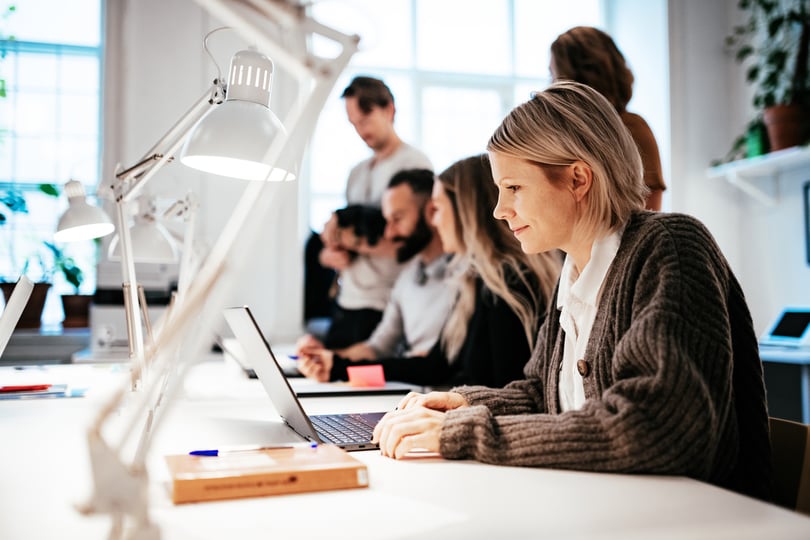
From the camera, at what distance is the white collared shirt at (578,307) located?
3.68 ft

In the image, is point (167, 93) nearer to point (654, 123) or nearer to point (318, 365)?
→ point (318, 365)

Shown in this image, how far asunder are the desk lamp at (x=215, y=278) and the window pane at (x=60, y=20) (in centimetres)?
394

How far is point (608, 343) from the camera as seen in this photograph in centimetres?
103

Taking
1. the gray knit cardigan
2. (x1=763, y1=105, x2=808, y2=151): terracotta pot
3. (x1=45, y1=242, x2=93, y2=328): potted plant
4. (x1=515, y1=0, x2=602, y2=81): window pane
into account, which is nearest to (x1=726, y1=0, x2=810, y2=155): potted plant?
(x1=763, y1=105, x2=808, y2=151): terracotta pot

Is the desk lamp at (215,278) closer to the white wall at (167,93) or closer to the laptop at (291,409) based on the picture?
the laptop at (291,409)

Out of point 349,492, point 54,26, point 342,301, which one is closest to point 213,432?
point 349,492

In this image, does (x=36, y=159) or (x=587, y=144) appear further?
(x=36, y=159)

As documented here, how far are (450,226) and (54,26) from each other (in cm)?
308

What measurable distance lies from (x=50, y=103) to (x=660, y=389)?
Result: 4103mm

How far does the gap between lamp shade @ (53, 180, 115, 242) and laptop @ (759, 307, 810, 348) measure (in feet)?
9.83

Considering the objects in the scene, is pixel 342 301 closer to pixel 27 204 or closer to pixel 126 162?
pixel 126 162

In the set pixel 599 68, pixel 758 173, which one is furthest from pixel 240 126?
pixel 758 173

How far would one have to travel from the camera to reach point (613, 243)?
3.65 feet

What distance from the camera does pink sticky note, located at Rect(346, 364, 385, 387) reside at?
184 cm
